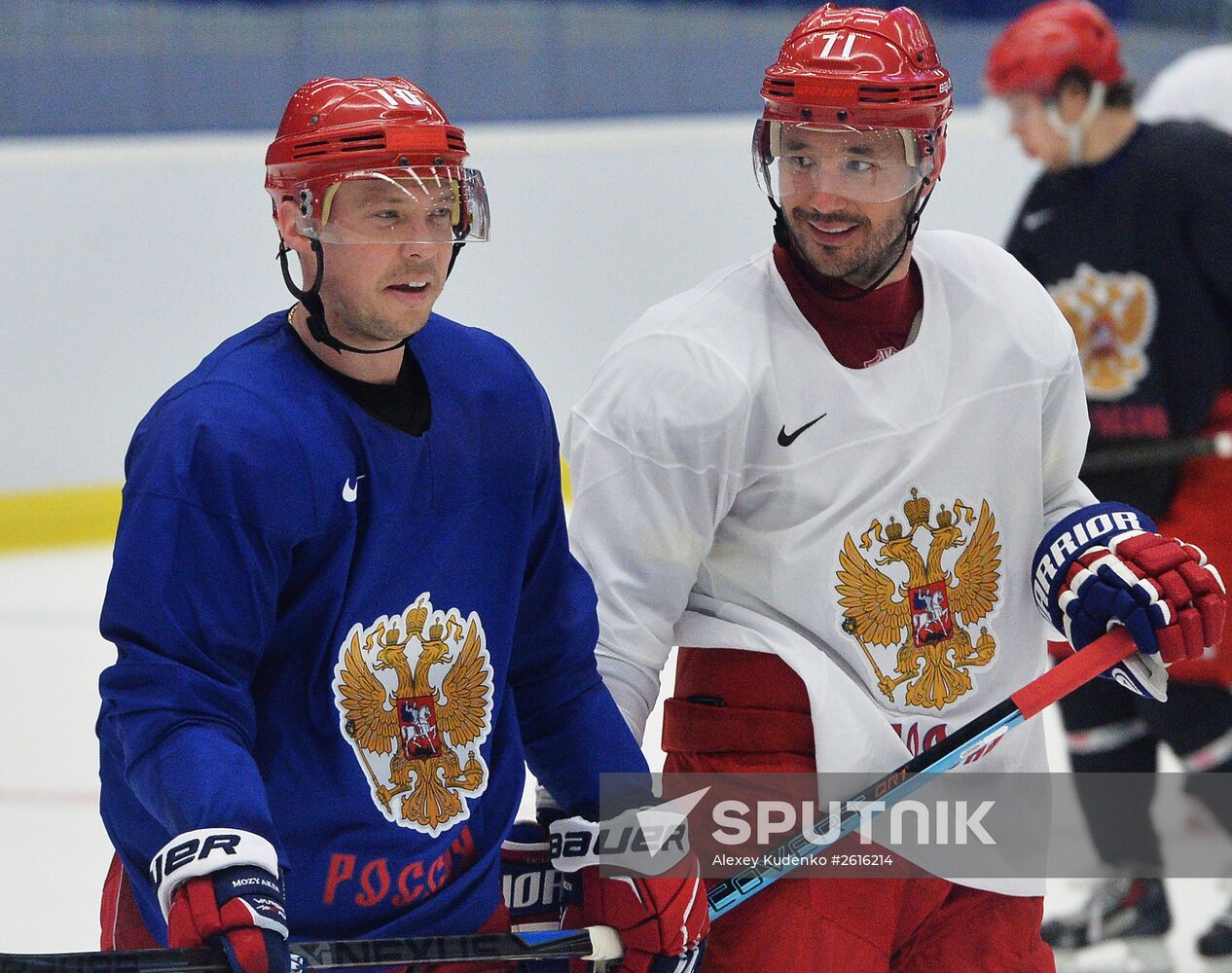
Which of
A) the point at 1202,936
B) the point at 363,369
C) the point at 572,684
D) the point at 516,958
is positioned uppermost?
the point at 363,369

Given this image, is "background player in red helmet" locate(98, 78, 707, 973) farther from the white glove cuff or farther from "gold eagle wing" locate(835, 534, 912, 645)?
"gold eagle wing" locate(835, 534, 912, 645)

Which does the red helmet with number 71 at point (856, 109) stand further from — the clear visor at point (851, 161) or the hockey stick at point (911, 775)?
the hockey stick at point (911, 775)

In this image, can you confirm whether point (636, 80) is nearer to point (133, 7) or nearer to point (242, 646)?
point (133, 7)

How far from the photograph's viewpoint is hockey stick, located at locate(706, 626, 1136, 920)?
1.75 m

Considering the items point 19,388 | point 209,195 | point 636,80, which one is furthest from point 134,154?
point 636,80

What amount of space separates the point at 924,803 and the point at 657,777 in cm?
26

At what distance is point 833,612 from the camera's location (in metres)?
1.82

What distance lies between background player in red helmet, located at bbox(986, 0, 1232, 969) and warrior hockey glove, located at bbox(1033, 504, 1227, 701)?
3.67 feet

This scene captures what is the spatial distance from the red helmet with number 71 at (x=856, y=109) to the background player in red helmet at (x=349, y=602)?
344 mm

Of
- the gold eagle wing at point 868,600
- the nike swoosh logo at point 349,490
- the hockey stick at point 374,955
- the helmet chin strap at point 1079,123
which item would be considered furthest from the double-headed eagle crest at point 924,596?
the helmet chin strap at point 1079,123

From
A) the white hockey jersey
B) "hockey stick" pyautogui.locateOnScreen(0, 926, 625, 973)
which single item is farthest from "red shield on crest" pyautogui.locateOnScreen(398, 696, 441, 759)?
the white hockey jersey

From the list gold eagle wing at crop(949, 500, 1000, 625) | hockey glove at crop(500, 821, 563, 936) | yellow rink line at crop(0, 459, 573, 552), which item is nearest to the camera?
hockey glove at crop(500, 821, 563, 936)

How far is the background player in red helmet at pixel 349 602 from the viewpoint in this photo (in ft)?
4.64

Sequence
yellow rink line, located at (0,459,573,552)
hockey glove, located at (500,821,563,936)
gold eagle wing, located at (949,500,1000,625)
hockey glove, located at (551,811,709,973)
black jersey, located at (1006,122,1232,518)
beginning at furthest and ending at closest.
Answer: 1. yellow rink line, located at (0,459,573,552)
2. black jersey, located at (1006,122,1232,518)
3. gold eagle wing, located at (949,500,1000,625)
4. hockey glove, located at (500,821,563,936)
5. hockey glove, located at (551,811,709,973)
